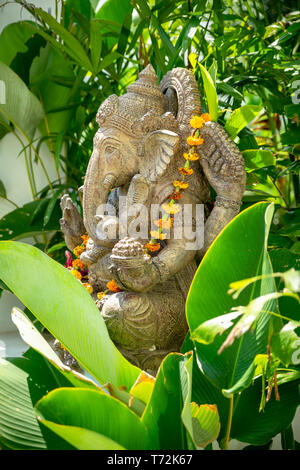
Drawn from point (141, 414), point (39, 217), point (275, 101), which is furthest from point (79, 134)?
point (141, 414)

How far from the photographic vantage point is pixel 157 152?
4.39 feet

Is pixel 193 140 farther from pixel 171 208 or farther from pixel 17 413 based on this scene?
pixel 17 413

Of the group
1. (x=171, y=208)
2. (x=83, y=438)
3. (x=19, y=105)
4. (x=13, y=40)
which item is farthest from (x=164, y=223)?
(x=13, y=40)

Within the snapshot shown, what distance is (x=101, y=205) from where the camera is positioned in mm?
1362

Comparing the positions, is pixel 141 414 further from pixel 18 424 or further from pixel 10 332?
pixel 10 332

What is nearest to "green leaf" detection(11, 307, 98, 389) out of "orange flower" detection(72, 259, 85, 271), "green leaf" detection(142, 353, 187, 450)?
"green leaf" detection(142, 353, 187, 450)

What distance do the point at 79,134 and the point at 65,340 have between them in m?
1.40

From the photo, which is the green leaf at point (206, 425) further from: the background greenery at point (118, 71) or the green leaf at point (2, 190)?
the green leaf at point (2, 190)

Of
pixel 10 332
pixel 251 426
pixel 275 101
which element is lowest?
pixel 10 332

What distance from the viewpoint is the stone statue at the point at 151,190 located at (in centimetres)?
128

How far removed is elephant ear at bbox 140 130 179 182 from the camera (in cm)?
130

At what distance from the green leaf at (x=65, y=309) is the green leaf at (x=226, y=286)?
17 cm

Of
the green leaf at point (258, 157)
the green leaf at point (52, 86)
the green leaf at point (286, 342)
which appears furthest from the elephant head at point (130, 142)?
the green leaf at point (52, 86)

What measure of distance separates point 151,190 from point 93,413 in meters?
0.63
